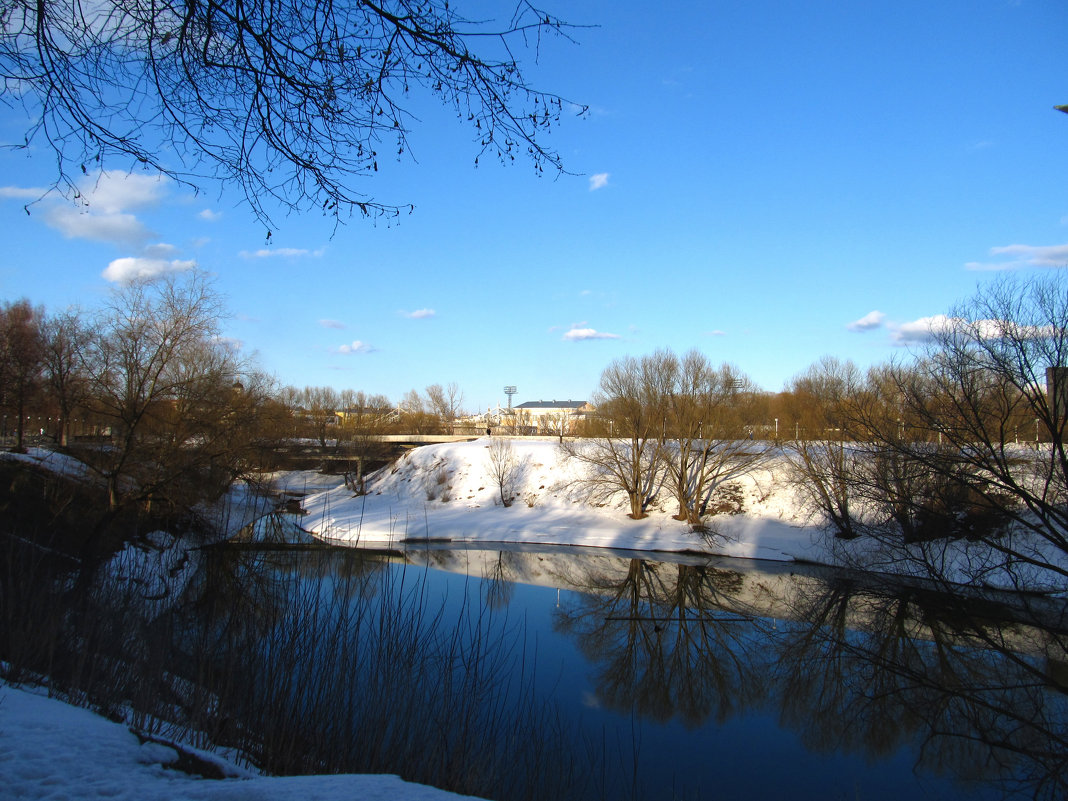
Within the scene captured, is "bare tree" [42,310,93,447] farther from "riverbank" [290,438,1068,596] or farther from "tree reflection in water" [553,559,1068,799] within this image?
"tree reflection in water" [553,559,1068,799]

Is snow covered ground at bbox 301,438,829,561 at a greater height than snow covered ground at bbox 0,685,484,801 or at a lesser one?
lesser

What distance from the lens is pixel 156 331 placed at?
19016mm

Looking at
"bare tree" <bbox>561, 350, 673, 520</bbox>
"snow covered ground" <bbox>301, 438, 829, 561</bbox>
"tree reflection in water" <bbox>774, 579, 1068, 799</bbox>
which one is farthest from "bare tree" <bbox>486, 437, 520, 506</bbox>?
"tree reflection in water" <bbox>774, 579, 1068, 799</bbox>

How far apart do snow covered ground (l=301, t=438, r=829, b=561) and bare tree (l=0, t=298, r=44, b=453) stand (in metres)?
13.7

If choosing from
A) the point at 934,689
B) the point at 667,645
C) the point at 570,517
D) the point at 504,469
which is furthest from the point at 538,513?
the point at 934,689

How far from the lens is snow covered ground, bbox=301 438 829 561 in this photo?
25.5 m

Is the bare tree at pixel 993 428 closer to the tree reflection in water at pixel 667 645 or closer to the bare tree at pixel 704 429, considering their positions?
the tree reflection in water at pixel 667 645

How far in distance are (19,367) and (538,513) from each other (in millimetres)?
24883

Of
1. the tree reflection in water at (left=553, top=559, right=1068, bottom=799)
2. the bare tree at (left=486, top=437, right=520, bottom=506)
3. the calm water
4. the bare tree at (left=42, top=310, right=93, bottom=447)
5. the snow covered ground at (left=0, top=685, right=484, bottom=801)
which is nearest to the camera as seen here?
the snow covered ground at (left=0, top=685, right=484, bottom=801)

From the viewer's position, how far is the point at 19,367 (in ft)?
96.0

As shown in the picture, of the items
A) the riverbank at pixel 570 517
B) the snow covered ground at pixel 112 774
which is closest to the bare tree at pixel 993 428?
the riverbank at pixel 570 517

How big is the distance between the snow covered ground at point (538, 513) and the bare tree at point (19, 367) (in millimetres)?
13744

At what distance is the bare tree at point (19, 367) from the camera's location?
28234 millimetres

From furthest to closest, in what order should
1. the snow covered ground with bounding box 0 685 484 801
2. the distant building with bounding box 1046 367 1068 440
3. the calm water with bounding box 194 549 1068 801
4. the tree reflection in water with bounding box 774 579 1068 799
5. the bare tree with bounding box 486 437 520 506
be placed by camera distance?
1. the bare tree with bounding box 486 437 520 506
2. the distant building with bounding box 1046 367 1068 440
3. the tree reflection in water with bounding box 774 579 1068 799
4. the calm water with bounding box 194 549 1068 801
5. the snow covered ground with bounding box 0 685 484 801
